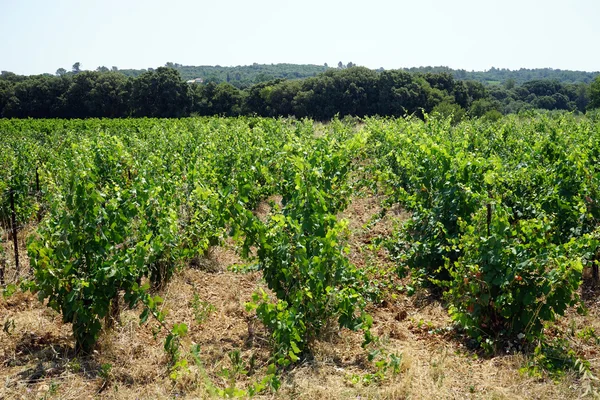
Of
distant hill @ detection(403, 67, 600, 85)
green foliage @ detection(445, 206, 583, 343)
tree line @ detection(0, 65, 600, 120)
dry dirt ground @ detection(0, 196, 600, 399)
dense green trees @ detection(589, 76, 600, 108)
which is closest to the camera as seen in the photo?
dry dirt ground @ detection(0, 196, 600, 399)

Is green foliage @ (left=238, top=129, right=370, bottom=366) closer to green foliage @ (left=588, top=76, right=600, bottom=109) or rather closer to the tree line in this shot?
the tree line

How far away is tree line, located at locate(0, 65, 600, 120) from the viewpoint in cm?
4281

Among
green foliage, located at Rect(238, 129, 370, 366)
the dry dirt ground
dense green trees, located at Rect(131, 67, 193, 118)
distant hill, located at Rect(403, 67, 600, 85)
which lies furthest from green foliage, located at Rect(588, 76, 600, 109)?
distant hill, located at Rect(403, 67, 600, 85)

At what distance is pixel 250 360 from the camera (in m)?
4.16

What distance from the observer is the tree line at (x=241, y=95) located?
4281 centimetres

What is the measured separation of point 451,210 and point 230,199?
2.39 meters

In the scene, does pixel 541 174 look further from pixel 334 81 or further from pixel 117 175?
pixel 334 81

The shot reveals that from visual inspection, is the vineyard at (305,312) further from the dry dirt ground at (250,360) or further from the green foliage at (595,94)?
the green foliage at (595,94)

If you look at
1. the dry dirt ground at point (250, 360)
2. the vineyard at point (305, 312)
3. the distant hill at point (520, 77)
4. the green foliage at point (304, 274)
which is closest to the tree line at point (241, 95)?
the vineyard at point (305, 312)

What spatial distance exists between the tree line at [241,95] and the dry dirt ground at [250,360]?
3814 cm

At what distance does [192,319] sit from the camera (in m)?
5.16

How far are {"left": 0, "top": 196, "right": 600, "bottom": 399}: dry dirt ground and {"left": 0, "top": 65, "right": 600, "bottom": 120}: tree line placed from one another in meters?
38.1

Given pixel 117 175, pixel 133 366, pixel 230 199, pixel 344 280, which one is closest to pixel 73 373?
pixel 133 366

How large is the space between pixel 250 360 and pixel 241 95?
44.9m
